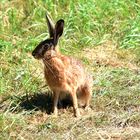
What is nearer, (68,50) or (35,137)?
(35,137)

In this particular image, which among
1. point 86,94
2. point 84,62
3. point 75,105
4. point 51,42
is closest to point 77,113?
point 75,105

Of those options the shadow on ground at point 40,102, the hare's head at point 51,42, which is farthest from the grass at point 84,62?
the hare's head at point 51,42

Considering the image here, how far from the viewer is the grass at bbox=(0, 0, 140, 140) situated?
584 cm

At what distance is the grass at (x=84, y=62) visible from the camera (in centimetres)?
584

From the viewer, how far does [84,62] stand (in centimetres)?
761

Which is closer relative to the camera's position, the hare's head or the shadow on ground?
the hare's head

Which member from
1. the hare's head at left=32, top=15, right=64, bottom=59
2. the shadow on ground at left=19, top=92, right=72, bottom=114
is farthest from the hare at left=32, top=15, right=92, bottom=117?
the shadow on ground at left=19, top=92, right=72, bottom=114

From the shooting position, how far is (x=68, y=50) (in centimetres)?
775

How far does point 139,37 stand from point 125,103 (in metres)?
1.99

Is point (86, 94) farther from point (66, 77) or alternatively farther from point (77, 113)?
point (66, 77)

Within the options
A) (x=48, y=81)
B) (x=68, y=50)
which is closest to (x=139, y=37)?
(x=68, y=50)

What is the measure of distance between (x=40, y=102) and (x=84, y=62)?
1323 mm

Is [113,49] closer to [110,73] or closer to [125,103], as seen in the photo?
[110,73]

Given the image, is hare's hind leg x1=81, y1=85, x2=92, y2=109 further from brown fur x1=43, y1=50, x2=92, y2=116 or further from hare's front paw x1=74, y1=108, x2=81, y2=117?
hare's front paw x1=74, y1=108, x2=81, y2=117
